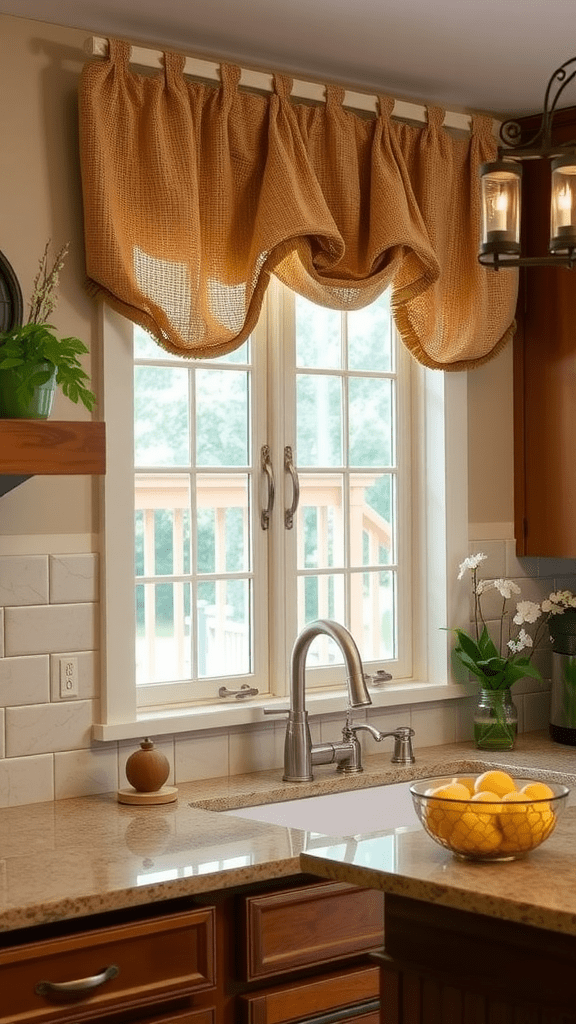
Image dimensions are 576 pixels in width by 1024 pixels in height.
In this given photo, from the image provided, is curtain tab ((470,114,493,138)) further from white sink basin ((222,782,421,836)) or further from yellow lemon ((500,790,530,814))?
yellow lemon ((500,790,530,814))

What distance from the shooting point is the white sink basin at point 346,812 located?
10.5ft

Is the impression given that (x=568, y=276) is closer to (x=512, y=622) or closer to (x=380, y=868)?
(x=512, y=622)

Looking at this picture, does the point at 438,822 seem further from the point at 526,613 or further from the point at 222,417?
the point at 526,613

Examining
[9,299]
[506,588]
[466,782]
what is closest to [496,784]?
[466,782]

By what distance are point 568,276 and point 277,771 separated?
1.58 meters

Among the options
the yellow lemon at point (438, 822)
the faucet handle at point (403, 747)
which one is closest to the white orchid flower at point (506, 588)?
the faucet handle at point (403, 747)

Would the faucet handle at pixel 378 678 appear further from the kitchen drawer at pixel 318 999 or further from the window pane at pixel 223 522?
the kitchen drawer at pixel 318 999

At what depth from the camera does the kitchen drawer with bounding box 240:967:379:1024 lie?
2586mm

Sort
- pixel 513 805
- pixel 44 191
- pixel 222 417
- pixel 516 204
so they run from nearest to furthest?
pixel 513 805, pixel 516 204, pixel 44 191, pixel 222 417

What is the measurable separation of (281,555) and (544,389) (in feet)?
3.14

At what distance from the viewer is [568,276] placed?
152 inches

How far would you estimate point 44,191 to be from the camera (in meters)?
3.10

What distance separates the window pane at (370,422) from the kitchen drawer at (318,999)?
1478 millimetres

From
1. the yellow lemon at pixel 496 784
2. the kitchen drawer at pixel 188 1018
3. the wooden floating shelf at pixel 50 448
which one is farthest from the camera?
the wooden floating shelf at pixel 50 448
